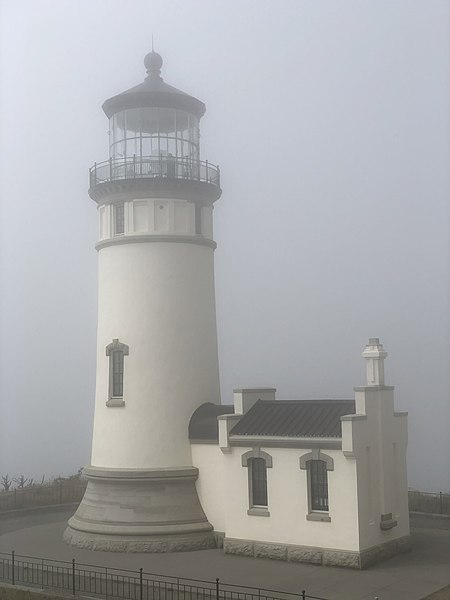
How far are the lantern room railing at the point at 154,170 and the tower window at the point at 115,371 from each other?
4.91m

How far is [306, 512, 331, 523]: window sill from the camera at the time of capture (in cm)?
1947

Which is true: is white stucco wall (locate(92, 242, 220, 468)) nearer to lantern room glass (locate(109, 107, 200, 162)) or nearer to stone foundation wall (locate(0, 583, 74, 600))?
lantern room glass (locate(109, 107, 200, 162))

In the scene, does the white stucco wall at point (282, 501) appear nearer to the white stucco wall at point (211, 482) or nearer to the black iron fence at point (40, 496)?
the white stucco wall at point (211, 482)

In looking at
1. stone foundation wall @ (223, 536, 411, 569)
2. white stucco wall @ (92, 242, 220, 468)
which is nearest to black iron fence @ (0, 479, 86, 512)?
white stucco wall @ (92, 242, 220, 468)

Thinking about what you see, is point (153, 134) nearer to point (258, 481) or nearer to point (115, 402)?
point (115, 402)

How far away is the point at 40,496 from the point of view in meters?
30.6

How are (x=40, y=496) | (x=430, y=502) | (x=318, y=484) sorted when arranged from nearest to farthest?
(x=318, y=484)
(x=430, y=502)
(x=40, y=496)

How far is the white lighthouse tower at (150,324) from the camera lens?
22.5m

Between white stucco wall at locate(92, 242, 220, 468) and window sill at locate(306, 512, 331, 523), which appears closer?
window sill at locate(306, 512, 331, 523)

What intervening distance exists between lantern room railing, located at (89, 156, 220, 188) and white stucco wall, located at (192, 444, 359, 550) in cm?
799

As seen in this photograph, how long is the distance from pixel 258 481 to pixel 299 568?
260cm

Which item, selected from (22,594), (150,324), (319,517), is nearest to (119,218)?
(150,324)

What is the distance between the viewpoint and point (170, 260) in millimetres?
23344

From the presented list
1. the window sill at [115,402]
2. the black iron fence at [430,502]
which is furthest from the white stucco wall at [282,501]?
the black iron fence at [430,502]
